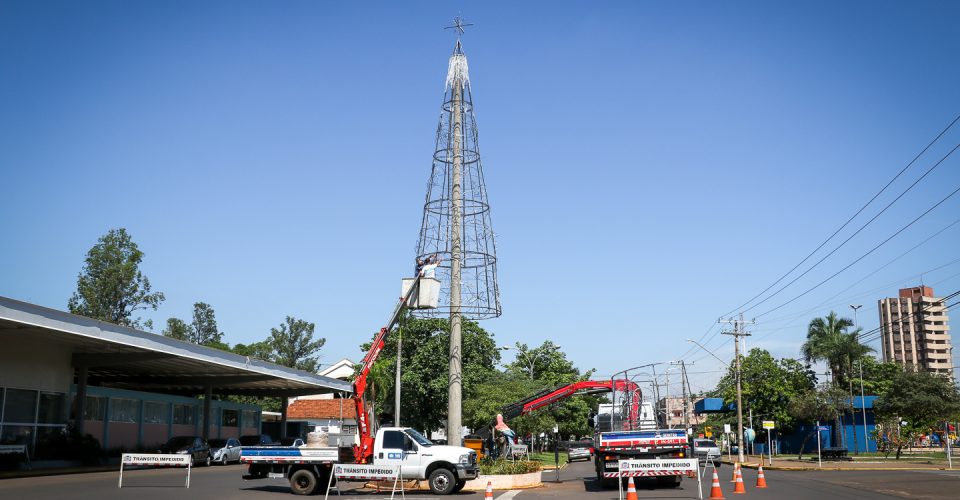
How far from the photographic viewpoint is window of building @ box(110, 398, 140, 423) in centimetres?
4438

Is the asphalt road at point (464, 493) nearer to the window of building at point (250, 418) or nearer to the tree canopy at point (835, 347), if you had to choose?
the window of building at point (250, 418)

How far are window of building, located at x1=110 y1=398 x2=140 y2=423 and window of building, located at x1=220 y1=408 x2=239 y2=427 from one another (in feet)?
43.9

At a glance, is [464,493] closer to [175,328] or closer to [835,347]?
[835,347]

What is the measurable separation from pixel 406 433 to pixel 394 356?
4228cm

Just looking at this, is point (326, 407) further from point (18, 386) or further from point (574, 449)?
point (18, 386)

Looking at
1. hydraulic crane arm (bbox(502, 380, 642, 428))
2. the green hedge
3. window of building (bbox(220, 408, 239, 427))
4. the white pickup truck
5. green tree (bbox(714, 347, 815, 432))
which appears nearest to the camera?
the white pickup truck

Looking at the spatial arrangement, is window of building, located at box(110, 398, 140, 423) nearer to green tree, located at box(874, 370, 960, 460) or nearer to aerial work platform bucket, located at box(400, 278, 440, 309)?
aerial work platform bucket, located at box(400, 278, 440, 309)

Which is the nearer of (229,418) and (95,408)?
(95,408)

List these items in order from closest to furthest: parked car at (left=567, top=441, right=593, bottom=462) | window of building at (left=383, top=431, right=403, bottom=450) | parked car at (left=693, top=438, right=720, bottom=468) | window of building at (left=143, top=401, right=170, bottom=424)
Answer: window of building at (left=383, top=431, right=403, bottom=450), window of building at (left=143, top=401, right=170, bottom=424), parked car at (left=693, top=438, right=720, bottom=468), parked car at (left=567, top=441, right=593, bottom=462)

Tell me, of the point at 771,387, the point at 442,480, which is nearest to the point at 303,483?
the point at 442,480

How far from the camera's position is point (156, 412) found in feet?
163

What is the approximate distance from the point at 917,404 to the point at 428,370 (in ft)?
116

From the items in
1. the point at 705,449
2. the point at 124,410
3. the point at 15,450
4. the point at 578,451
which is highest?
the point at 124,410

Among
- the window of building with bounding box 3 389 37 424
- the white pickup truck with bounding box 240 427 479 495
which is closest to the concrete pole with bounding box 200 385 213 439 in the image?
the window of building with bounding box 3 389 37 424
